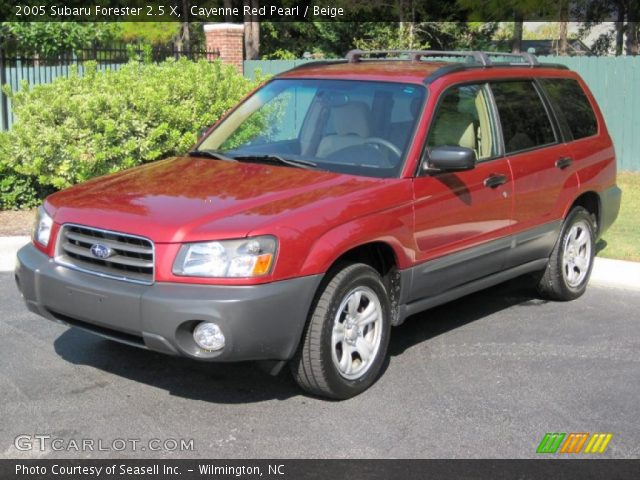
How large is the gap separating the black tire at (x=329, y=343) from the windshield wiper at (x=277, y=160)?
83 cm

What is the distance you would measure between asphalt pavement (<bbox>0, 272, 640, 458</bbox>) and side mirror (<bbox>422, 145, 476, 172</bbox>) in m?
1.27

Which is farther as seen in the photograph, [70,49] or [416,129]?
[70,49]

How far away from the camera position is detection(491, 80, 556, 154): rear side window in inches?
252

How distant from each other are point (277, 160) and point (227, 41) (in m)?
13.3

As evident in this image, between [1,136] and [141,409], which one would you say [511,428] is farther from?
[1,136]

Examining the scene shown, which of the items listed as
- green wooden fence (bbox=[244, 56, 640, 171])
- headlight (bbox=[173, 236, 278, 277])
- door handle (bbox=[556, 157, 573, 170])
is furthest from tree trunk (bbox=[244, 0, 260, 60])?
headlight (bbox=[173, 236, 278, 277])

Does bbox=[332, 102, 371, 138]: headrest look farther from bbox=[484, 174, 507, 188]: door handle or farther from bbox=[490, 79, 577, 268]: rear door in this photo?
bbox=[490, 79, 577, 268]: rear door

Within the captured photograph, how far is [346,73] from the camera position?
622 cm

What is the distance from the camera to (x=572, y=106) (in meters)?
7.31

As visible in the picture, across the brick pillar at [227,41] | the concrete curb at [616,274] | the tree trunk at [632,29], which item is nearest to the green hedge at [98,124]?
the concrete curb at [616,274]

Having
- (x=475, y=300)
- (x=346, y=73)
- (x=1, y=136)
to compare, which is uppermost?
(x=346, y=73)
